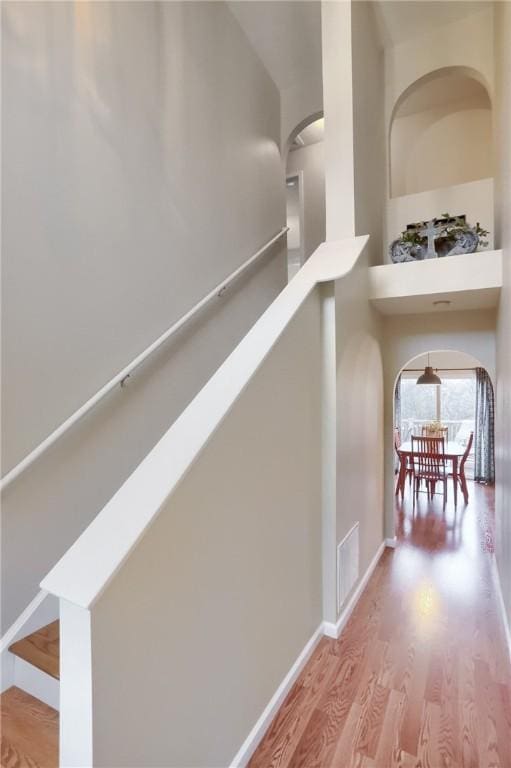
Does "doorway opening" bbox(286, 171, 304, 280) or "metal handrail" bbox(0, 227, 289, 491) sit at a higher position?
"doorway opening" bbox(286, 171, 304, 280)

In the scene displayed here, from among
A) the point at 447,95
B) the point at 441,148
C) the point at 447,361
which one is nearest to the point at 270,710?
the point at 441,148

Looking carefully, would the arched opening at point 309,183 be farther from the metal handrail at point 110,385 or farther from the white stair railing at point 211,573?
the white stair railing at point 211,573

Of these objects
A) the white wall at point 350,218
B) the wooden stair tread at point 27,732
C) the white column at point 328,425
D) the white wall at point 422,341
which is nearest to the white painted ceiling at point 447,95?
the white wall at point 350,218

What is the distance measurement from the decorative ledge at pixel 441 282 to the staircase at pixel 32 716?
2.65 meters

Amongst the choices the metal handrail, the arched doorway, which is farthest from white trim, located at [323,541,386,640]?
the arched doorway

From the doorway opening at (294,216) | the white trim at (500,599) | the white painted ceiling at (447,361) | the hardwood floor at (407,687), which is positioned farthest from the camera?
the white painted ceiling at (447,361)

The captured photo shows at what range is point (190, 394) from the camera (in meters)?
2.56

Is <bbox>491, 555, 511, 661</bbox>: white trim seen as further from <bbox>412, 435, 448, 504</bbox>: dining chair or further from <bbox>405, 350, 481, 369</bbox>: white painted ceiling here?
<bbox>405, 350, 481, 369</bbox>: white painted ceiling

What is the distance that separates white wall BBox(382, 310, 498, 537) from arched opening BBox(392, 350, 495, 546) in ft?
0.45

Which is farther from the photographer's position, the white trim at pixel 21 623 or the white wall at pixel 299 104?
the white wall at pixel 299 104

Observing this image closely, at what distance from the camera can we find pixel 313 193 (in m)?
5.03

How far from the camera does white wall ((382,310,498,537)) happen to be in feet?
10.2

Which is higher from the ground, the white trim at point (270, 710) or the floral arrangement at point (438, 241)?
the floral arrangement at point (438, 241)

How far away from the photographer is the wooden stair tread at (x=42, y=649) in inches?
56.6
